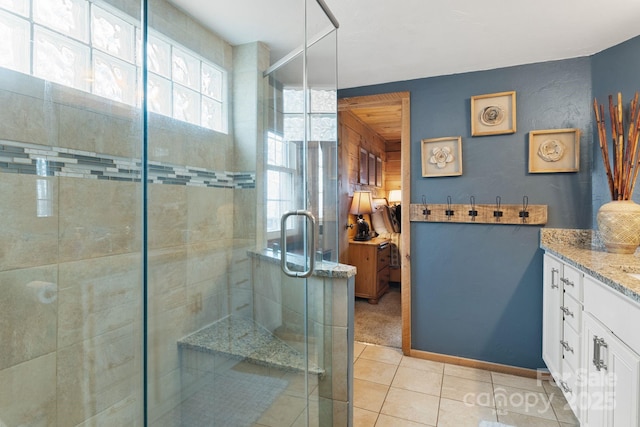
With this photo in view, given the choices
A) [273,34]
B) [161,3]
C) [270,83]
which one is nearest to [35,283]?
[161,3]

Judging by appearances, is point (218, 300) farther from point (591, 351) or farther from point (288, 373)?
point (591, 351)

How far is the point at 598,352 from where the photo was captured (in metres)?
1.40

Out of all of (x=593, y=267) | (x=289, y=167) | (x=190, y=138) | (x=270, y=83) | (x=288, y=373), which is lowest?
(x=288, y=373)

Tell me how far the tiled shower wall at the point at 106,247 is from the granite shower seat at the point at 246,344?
0.06 m

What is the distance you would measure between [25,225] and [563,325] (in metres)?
2.63

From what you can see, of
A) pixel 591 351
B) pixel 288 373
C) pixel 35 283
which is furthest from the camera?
pixel 288 373

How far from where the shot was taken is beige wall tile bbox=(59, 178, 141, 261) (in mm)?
1184

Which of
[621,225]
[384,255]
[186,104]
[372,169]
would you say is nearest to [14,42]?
[186,104]

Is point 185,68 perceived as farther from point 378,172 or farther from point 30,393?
point 378,172

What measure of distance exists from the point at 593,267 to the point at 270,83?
190 cm

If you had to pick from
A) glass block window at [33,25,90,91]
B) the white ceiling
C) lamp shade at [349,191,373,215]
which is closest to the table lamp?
lamp shade at [349,191,373,215]

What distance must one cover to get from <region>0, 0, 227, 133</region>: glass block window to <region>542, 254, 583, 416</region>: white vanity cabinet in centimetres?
213

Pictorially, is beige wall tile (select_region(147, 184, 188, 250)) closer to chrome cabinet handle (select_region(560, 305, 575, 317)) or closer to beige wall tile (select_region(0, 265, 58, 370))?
beige wall tile (select_region(0, 265, 58, 370))

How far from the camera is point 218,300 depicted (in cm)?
178
